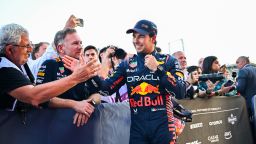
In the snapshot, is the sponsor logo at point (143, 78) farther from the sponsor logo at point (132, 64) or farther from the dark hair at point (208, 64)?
the dark hair at point (208, 64)

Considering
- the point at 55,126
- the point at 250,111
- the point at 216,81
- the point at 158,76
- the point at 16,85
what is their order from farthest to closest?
the point at 250,111 → the point at 216,81 → the point at 158,76 → the point at 55,126 → the point at 16,85

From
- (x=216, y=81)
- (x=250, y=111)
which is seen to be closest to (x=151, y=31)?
(x=216, y=81)

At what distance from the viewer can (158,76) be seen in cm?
373

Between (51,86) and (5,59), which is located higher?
(5,59)

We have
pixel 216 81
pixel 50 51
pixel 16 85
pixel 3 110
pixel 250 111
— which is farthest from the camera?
pixel 250 111

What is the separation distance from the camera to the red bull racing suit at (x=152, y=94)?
356cm

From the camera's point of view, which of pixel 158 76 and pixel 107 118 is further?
pixel 107 118

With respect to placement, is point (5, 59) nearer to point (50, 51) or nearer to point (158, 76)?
point (158, 76)

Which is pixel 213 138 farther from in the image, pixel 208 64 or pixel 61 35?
pixel 61 35

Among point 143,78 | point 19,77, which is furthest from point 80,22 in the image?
point 19,77

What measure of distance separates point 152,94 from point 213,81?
10.5 feet

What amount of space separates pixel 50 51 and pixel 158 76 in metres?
1.88

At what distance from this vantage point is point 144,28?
3900 mm

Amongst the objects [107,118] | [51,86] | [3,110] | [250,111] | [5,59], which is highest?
[5,59]
